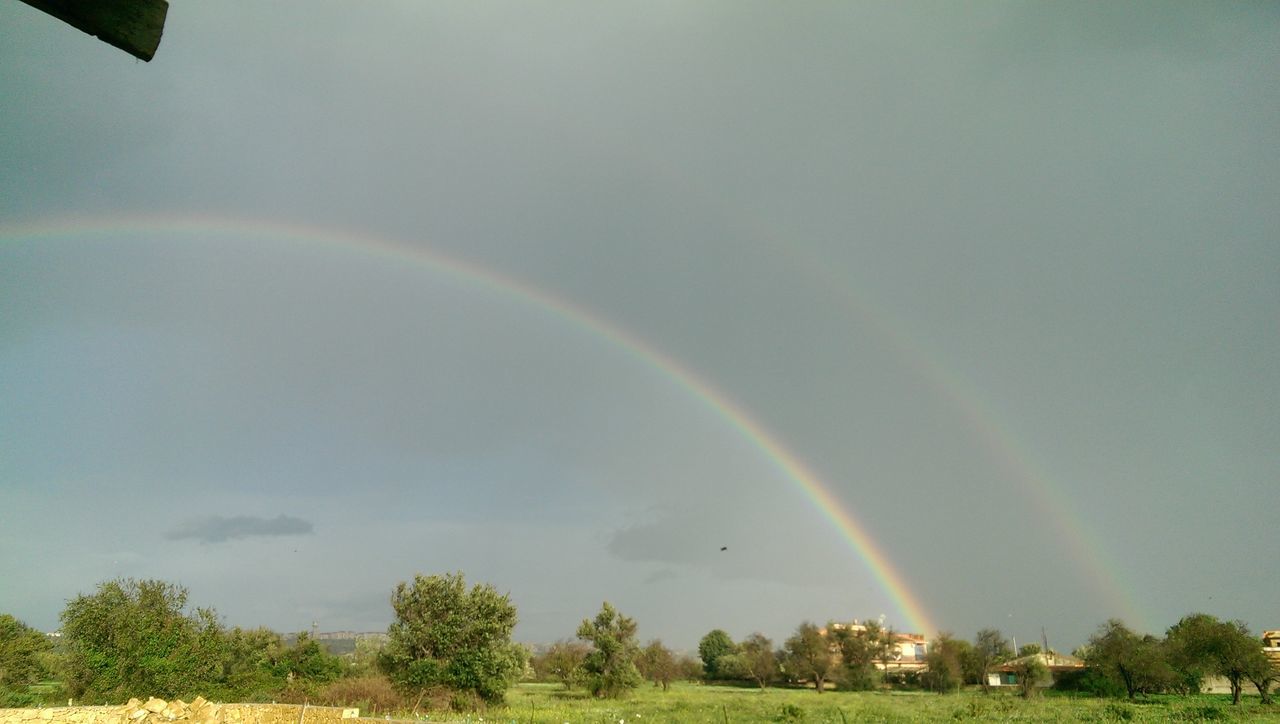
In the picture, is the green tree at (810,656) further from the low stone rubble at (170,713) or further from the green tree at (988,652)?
the low stone rubble at (170,713)

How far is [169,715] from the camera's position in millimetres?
18875

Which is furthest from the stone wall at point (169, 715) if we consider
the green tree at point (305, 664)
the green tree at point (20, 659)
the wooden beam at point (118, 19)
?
the green tree at point (305, 664)

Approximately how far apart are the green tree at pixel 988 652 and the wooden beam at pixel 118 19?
254 feet

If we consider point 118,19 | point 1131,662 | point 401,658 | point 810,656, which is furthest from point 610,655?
point 118,19

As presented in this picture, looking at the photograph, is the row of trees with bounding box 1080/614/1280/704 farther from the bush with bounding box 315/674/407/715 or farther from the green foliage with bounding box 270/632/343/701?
the green foliage with bounding box 270/632/343/701

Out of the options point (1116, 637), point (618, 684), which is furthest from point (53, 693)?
point (1116, 637)

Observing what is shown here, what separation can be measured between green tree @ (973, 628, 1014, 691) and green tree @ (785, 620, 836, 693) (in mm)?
15002

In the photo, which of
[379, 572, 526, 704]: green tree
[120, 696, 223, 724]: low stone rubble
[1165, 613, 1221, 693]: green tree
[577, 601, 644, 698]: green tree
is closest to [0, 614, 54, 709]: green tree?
[379, 572, 526, 704]: green tree

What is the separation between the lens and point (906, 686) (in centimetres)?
7662

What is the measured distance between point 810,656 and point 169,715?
7155cm

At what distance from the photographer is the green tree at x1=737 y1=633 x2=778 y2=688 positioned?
273 ft

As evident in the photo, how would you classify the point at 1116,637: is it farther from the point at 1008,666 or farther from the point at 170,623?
the point at 170,623

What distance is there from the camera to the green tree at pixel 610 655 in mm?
A: 56344

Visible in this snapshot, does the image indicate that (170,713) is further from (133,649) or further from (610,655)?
(610,655)
